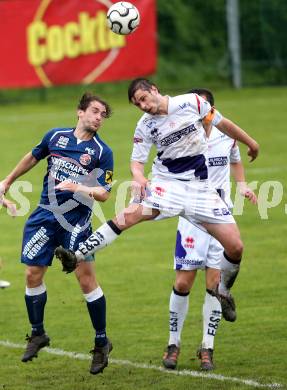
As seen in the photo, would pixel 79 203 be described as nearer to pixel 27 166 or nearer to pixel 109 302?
pixel 27 166

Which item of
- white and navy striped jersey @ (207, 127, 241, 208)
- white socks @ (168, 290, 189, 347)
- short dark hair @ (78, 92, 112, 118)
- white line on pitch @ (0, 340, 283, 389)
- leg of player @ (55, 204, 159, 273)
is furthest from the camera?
white and navy striped jersey @ (207, 127, 241, 208)

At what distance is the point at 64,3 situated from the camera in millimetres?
29859

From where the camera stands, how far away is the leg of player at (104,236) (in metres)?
9.98

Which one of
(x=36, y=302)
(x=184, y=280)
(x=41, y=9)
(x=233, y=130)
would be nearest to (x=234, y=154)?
(x=233, y=130)

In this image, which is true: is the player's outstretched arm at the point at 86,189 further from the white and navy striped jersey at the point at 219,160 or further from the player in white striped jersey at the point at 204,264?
the white and navy striped jersey at the point at 219,160

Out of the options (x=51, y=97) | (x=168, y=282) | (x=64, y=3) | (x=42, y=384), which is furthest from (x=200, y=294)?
(x=51, y=97)

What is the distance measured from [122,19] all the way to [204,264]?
10.1 ft

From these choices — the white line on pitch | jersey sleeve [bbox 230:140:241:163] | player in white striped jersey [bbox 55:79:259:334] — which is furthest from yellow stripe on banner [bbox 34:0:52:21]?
player in white striped jersey [bbox 55:79:259:334]

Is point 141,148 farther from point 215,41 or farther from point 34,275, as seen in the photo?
point 215,41

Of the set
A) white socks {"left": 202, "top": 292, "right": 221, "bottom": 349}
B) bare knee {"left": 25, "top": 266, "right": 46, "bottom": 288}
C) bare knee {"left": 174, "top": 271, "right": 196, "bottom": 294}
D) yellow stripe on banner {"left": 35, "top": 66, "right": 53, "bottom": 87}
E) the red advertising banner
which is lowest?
yellow stripe on banner {"left": 35, "top": 66, "right": 53, "bottom": 87}

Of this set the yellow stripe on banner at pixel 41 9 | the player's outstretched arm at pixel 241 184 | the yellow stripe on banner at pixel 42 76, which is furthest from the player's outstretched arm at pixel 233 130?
the yellow stripe on banner at pixel 42 76

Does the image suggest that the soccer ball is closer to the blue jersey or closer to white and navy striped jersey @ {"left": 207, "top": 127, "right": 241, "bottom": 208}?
white and navy striped jersey @ {"left": 207, "top": 127, "right": 241, "bottom": 208}

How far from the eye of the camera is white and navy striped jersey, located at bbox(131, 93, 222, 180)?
412 inches

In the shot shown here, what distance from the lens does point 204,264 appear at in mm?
10992
